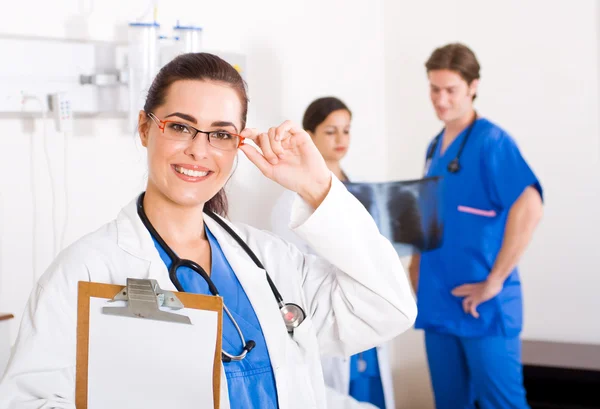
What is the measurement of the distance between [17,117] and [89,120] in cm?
23

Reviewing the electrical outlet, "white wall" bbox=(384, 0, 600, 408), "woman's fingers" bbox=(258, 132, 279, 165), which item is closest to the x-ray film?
"white wall" bbox=(384, 0, 600, 408)

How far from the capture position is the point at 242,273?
1236 millimetres

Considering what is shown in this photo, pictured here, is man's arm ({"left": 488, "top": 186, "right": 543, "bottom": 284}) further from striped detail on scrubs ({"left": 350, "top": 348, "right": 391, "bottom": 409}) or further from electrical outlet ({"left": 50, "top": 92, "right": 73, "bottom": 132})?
electrical outlet ({"left": 50, "top": 92, "right": 73, "bottom": 132})

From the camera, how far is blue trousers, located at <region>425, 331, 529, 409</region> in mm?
2465

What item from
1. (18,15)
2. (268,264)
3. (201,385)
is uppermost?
(18,15)

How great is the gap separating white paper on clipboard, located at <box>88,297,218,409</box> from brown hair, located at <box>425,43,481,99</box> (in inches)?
72.5

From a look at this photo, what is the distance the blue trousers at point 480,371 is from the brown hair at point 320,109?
2.81 feet

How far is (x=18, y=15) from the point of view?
196cm

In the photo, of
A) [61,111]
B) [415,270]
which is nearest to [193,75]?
[61,111]

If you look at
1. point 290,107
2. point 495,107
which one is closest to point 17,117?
point 290,107

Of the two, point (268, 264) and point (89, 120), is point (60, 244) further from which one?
point (268, 264)

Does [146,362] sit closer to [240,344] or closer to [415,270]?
[240,344]

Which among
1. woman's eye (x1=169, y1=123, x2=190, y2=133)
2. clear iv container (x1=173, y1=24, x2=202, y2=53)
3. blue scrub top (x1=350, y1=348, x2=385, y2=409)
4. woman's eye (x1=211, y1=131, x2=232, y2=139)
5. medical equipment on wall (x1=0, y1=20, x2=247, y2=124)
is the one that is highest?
clear iv container (x1=173, y1=24, x2=202, y2=53)

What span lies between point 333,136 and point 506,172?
0.63 metres
